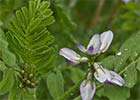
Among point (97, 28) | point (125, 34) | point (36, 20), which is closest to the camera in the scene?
point (36, 20)

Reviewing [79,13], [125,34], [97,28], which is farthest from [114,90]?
[79,13]

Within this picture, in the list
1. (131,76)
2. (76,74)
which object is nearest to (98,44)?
(131,76)

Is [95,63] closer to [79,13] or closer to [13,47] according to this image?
[13,47]

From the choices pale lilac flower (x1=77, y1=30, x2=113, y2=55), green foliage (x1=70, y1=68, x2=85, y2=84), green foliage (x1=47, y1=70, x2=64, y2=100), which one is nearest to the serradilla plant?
pale lilac flower (x1=77, y1=30, x2=113, y2=55)

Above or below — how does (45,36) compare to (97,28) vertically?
above

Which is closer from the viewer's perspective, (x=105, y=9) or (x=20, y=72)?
(x=20, y=72)

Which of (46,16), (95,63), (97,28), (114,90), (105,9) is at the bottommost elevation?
(105,9)

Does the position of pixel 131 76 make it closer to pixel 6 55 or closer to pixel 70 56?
pixel 70 56
